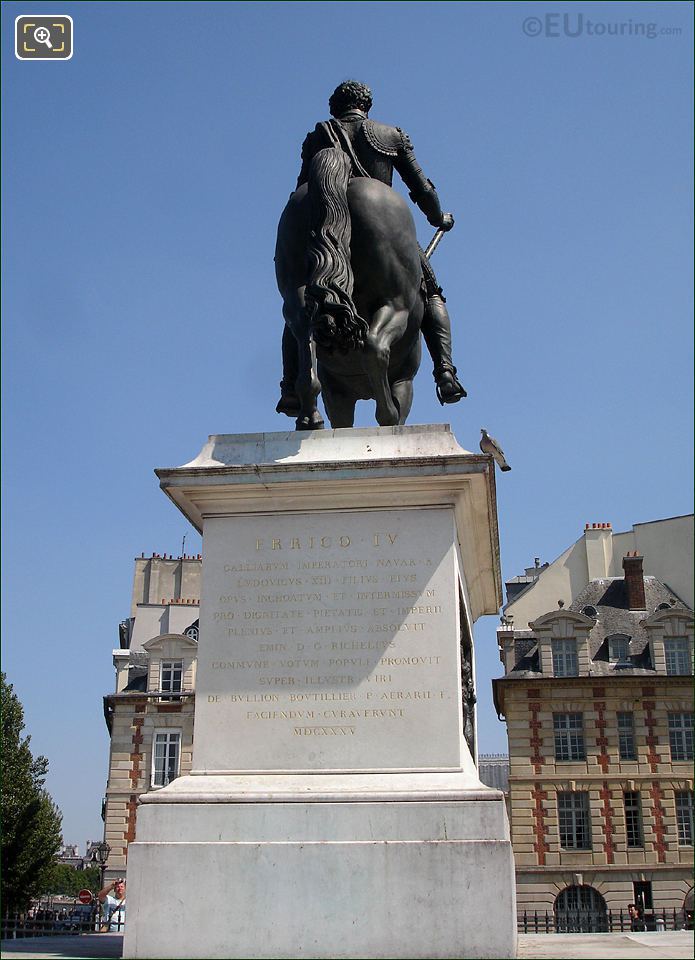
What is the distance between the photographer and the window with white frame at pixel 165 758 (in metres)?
51.2

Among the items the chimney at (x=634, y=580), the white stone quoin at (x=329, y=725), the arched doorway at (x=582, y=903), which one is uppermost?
the chimney at (x=634, y=580)

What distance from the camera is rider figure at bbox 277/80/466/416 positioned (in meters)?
10.2

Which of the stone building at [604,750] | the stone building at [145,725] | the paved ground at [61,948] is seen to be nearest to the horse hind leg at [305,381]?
the paved ground at [61,948]

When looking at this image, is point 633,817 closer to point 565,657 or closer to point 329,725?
point 565,657

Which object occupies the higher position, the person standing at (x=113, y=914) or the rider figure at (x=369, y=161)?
the rider figure at (x=369, y=161)

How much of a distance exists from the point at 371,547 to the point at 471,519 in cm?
106

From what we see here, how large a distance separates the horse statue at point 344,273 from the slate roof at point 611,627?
43.0 m

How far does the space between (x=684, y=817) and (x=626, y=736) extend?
4.18m

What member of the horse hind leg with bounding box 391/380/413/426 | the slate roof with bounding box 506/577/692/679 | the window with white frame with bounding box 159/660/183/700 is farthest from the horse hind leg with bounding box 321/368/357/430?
the window with white frame with bounding box 159/660/183/700

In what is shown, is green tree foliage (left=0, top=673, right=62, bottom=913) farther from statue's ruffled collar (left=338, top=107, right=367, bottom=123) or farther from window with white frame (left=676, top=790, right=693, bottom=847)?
statue's ruffled collar (left=338, top=107, right=367, bottom=123)

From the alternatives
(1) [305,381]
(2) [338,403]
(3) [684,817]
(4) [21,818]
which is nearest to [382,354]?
(1) [305,381]

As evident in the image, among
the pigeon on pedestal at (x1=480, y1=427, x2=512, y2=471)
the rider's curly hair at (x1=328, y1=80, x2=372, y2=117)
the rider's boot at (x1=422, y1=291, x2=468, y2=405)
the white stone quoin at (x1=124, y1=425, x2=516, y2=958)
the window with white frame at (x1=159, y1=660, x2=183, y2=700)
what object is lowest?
the white stone quoin at (x1=124, y1=425, x2=516, y2=958)

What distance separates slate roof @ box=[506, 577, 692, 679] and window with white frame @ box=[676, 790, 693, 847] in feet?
18.0

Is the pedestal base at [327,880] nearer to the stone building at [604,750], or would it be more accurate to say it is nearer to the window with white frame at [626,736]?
the stone building at [604,750]
